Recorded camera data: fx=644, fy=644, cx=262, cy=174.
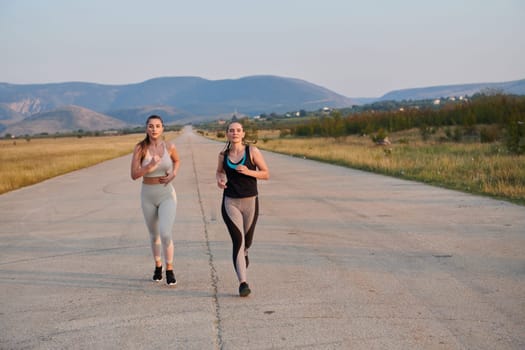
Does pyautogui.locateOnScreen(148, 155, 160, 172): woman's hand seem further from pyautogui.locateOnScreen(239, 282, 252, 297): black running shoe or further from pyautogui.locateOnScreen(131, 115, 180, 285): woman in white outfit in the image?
pyautogui.locateOnScreen(239, 282, 252, 297): black running shoe

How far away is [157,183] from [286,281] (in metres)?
1.75

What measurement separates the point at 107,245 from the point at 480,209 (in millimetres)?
6827

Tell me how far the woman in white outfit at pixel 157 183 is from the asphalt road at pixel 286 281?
0.53m

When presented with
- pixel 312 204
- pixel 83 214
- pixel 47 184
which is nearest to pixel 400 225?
pixel 312 204

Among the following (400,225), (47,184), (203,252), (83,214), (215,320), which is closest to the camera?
(215,320)

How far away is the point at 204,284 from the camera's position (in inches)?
275

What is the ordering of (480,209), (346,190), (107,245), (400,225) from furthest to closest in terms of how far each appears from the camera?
(346,190) < (480,209) < (400,225) < (107,245)

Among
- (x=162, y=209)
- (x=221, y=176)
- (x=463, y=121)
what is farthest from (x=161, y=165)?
(x=463, y=121)

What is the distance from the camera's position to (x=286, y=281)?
273 inches

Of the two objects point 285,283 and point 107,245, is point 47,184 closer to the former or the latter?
point 107,245

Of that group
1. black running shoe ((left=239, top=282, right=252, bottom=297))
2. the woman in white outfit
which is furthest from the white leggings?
black running shoe ((left=239, top=282, right=252, bottom=297))

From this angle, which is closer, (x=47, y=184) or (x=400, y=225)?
(x=400, y=225)

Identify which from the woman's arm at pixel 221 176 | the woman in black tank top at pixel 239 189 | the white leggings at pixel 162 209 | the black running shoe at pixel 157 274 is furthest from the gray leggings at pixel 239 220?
the black running shoe at pixel 157 274

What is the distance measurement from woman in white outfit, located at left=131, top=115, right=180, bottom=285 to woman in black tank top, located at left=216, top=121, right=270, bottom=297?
71 centimetres
